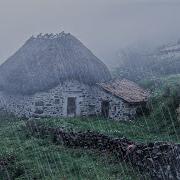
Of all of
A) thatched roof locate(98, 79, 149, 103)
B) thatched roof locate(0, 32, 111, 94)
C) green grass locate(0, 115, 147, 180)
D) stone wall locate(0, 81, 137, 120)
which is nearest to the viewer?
green grass locate(0, 115, 147, 180)

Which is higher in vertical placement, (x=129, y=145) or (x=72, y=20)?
(x=72, y=20)

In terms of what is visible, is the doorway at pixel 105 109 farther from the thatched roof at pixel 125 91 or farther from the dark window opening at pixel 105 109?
the thatched roof at pixel 125 91

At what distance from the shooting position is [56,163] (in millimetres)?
13508

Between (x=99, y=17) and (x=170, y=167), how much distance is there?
179 ft

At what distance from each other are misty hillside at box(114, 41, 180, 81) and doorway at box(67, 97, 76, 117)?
768 centimetres

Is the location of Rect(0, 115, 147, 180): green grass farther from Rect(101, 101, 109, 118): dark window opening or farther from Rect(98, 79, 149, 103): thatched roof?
Rect(101, 101, 109, 118): dark window opening

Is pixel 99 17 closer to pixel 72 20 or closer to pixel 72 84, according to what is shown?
pixel 72 20

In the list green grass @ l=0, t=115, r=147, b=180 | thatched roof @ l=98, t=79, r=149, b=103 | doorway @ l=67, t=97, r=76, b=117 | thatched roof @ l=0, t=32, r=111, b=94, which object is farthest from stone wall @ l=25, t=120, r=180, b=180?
thatched roof @ l=0, t=32, r=111, b=94

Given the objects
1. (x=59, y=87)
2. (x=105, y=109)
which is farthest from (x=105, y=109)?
(x=59, y=87)

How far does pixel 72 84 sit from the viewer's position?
86.2ft

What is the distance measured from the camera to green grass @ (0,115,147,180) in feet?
39.5

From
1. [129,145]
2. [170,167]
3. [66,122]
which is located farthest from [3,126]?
[170,167]

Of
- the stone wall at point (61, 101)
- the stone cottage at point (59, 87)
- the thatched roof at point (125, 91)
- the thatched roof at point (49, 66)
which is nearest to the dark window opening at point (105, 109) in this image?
the stone cottage at point (59, 87)

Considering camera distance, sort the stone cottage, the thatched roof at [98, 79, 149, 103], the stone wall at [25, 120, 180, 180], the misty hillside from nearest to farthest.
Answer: the stone wall at [25, 120, 180, 180] < the thatched roof at [98, 79, 149, 103] < the stone cottage < the misty hillside
